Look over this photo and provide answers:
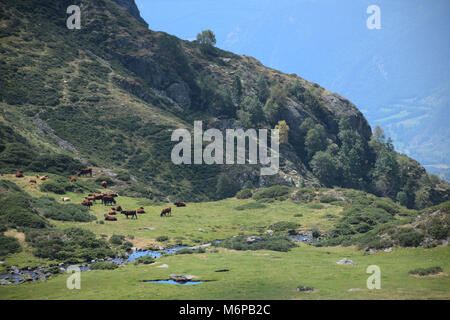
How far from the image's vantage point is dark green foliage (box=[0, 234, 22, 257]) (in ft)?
126

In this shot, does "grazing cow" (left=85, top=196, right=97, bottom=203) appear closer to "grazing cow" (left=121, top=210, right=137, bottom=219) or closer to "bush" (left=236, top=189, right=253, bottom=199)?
"grazing cow" (left=121, top=210, right=137, bottom=219)

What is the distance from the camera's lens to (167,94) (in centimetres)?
16588

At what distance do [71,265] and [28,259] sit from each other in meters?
3.63

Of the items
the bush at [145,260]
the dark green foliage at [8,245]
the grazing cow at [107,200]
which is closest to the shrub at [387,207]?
the grazing cow at [107,200]

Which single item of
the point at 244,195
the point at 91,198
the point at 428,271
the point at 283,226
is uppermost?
the point at 244,195

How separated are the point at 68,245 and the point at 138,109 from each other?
93061mm

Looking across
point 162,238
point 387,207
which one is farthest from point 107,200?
point 387,207

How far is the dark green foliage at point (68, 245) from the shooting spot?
4009 centimetres

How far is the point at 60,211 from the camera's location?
53.6m

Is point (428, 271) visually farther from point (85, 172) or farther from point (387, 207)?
point (85, 172)

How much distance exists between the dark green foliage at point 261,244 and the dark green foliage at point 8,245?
20906mm

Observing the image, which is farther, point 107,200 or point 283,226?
point 107,200
